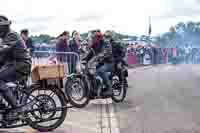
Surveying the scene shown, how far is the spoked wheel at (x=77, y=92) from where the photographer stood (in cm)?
991

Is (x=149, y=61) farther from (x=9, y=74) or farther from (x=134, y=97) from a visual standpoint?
(x=9, y=74)

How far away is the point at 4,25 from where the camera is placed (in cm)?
706

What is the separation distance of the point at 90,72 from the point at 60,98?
317 centimetres

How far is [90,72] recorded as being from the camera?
10.6 meters

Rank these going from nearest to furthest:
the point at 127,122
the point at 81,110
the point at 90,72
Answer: the point at 127,122 → the point at 81,110 → the point at 90,72

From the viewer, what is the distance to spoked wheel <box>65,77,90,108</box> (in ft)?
32.5

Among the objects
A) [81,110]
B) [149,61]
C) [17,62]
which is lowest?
[149,61]

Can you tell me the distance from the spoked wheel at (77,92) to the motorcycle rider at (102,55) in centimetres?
79

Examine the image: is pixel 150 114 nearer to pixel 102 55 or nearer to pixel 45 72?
pixel 102 55

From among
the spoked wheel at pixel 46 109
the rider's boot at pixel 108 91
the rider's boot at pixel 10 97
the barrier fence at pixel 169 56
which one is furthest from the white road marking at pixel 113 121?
the barrier fence at pixel 169 56

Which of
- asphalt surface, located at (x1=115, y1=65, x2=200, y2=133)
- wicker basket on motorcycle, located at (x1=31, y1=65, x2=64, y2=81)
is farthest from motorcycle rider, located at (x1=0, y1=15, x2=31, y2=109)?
asphalt surface, located at (x1=115, y1=65, x2=200, y2=133)

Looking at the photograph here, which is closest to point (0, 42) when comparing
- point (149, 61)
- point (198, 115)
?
point (198, 115)

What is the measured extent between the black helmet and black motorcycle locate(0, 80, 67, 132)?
2.58ft

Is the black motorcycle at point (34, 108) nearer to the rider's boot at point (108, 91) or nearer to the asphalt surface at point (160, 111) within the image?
the asphalt surface at point (160, 111)
